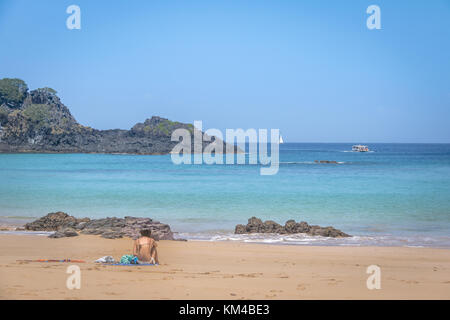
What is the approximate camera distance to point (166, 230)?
10805 mm

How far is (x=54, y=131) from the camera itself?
87812 millimetres

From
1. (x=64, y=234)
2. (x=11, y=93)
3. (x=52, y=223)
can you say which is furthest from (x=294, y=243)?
(x=11, y=93)

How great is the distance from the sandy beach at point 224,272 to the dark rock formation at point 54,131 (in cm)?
6903

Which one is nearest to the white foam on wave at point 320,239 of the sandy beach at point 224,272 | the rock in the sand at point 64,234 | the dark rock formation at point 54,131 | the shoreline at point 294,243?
the shoreline at point 294,243

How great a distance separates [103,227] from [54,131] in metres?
82.3

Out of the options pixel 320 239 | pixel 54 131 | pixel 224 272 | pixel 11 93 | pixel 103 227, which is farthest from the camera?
pixel 11 93

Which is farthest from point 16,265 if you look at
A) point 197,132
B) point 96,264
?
point 197,132

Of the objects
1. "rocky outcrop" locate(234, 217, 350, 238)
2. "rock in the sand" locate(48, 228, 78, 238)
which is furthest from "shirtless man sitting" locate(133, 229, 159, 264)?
"rocky outcrop" locate(234, 217, 350, 238)

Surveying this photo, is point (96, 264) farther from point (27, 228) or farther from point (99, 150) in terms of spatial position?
point (99, 150)

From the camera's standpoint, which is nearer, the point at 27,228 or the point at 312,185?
the point at 27,228

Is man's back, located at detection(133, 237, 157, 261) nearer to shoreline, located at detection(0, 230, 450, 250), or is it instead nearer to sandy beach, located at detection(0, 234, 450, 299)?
sandy beach, located at detection(0, 234, 450, 299)

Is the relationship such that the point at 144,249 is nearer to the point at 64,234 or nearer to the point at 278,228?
the point at 64,234

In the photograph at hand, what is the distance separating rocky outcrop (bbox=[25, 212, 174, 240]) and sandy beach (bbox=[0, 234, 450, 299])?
37 centimetres

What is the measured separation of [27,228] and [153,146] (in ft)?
230
